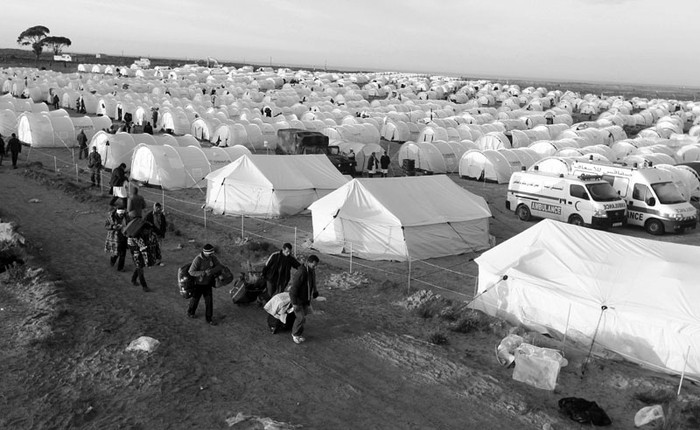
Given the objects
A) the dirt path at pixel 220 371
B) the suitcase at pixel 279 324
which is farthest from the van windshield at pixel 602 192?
the suitcase at pixel 279 324

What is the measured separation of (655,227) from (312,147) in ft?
52.1

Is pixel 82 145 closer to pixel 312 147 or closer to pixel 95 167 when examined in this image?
pixel 95 167

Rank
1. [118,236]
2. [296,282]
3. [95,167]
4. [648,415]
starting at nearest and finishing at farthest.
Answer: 1. [648,415]
2. [296,282]
3. [118,236]
4. [95,167]

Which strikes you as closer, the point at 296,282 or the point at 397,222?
the point at 296,282

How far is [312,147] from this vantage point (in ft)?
98.8

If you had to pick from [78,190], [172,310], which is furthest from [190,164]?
[172,310]

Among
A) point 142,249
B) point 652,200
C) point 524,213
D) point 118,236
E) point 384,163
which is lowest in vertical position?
point 524,213

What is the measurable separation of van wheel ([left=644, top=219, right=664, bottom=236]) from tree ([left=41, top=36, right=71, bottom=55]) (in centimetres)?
13731

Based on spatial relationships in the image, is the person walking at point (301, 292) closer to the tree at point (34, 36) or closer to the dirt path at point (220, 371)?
the dirt path at point (220, 371)

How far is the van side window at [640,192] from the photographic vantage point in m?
21.7

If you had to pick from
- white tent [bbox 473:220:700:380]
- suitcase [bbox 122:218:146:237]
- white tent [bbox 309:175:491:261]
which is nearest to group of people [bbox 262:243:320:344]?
suitcase [bbox 122:218:146:237]

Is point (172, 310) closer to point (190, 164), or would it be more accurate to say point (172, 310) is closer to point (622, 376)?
point (622, 376)

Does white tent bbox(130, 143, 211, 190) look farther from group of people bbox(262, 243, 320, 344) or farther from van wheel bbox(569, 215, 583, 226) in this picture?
group of people bbox(262, 243, 320, 344)

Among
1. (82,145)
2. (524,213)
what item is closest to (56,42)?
(82,145)
